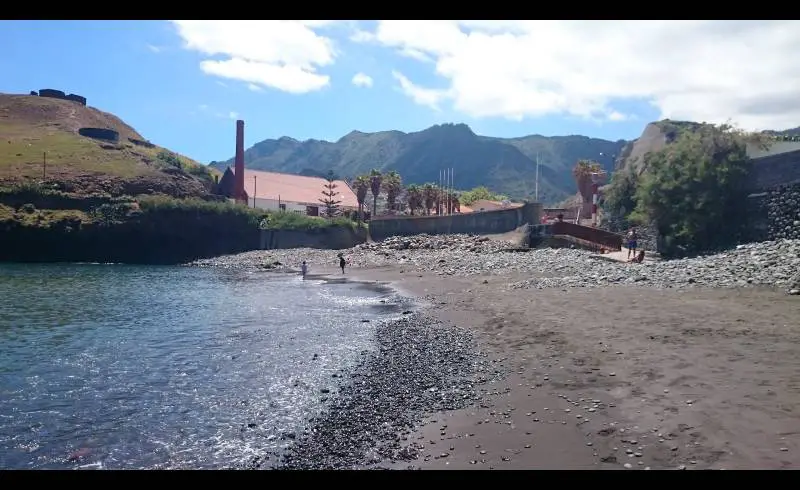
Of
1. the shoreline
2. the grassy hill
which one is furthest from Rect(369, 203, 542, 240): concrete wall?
the grassy hill

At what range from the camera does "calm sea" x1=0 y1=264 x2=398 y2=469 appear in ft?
32.6

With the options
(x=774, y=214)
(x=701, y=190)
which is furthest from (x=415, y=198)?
(x=774, y=214)

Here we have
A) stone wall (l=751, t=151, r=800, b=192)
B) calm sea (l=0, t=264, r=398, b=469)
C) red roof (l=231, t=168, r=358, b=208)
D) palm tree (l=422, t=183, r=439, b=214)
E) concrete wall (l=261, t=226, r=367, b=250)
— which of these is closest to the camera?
calm sea (l=0, t=264, r=398, b=469)

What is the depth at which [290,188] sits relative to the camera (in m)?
107

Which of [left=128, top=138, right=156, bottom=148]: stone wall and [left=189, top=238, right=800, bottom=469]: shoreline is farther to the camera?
[left=128, top=138, right=156, bottom=148]: stone wall

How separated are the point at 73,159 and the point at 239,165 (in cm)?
2983

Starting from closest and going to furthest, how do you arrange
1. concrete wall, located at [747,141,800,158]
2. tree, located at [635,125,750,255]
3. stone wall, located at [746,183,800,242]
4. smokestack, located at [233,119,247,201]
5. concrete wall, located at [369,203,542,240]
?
stone wall, located at [746,183,800,242], tree, located at [635,125,750,255], concrete wall, located at [747,141,800,158], concrete wall, located at [369,203,542,240], smokestack, located at [233,119,247,201]

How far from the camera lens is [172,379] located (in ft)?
47.5

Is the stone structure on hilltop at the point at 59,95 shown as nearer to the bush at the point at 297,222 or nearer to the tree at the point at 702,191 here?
the bush at the point at 297,222

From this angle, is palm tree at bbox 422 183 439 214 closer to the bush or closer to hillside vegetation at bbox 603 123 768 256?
the bush

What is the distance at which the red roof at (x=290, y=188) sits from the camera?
101 metres

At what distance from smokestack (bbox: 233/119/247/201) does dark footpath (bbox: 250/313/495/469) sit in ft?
273

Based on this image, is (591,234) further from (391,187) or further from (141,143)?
(141,143)
